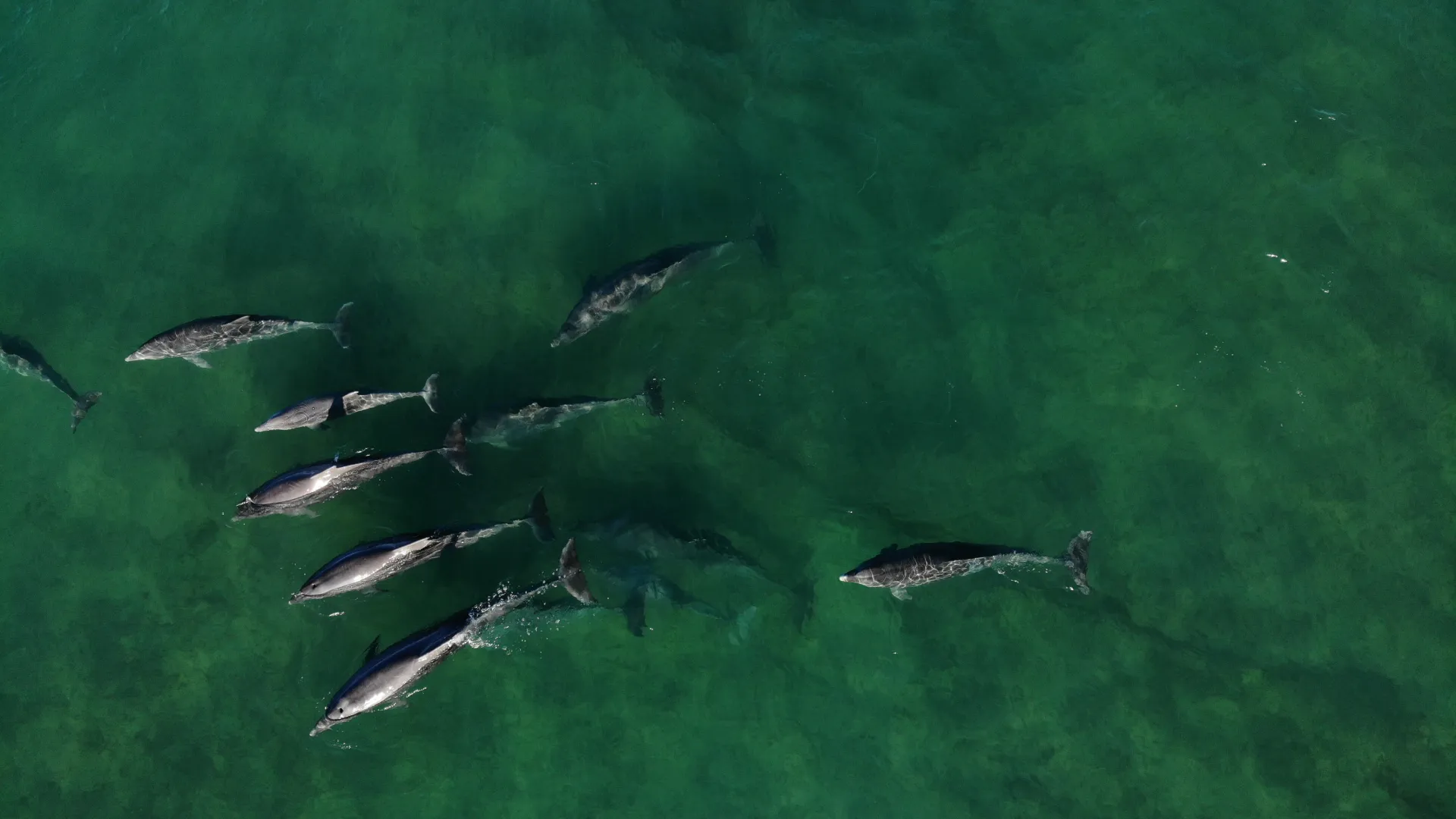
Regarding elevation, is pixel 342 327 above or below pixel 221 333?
below

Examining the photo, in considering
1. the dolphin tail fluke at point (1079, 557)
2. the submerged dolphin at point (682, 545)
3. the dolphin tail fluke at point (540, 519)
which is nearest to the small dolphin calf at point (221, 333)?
the dolphin tail fluke at point (540, 519)

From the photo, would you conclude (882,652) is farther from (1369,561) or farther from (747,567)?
(1369,561)

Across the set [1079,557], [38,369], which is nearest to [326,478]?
[38,369]

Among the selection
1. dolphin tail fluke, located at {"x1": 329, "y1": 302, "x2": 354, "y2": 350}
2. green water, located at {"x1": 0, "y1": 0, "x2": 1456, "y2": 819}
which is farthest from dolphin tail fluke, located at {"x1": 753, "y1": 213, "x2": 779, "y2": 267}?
dolphin tail fluke, located at {"x1": 329, "y1": 302, "x2": 354, "y2": 350}

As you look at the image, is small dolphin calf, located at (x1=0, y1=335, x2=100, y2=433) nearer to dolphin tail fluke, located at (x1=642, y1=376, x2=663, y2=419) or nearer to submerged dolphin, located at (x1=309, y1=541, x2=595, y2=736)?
submerged dolphin, located at (x1=309, y1=541, x2=595, y2=736)

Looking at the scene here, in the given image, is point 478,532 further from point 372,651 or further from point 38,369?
point 38,369
